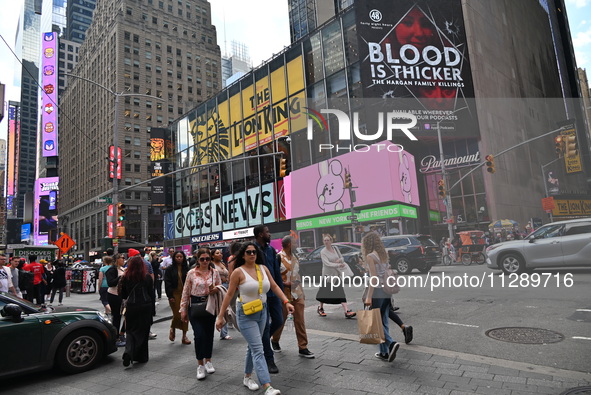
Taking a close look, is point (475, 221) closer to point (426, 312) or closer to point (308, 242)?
point (308, 242)

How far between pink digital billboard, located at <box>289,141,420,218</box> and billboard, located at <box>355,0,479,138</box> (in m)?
3.90

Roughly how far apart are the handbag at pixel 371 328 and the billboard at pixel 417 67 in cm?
2481

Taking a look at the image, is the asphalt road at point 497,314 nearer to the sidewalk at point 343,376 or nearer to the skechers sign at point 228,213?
the sidewalk at point 343,376

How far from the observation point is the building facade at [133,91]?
7781 cm

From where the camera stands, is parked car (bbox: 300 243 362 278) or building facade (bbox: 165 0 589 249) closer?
parked car (bbox: 300 243 362 278)

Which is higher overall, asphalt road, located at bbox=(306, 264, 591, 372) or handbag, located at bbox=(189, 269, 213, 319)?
handbag, located at bbox=(189, 269, 213, 319)

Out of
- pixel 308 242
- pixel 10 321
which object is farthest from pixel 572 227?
pixel 308 242

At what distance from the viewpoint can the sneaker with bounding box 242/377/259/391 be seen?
4.51 metres

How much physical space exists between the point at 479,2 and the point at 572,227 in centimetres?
2528

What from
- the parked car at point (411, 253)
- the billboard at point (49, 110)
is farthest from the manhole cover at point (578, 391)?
the billboard at point (49, 110)

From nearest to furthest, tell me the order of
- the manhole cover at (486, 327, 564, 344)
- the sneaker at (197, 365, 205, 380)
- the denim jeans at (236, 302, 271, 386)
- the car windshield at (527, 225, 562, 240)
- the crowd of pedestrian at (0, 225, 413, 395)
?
1. the denim jeans at (236, 302, 271, 386)
2. the crowd of pedestrian at (0, 225, 413, 395)
3. the sneaker at (197, 365, 205, 380)
4. the manhole cover at (486, 327, 564, 344)
5. the car windshield at (527, 225, 562, 240)

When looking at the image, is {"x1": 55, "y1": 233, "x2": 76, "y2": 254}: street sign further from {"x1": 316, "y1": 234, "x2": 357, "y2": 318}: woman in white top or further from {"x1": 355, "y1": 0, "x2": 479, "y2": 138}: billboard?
{"x1": 355, "y1": 0, "x2": 479, "y2": 138}: billboard

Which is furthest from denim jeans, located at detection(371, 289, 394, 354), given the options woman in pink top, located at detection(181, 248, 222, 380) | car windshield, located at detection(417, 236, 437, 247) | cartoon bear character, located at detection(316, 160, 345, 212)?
cartoon bear character, located at detection(316, 160, 345, 212)

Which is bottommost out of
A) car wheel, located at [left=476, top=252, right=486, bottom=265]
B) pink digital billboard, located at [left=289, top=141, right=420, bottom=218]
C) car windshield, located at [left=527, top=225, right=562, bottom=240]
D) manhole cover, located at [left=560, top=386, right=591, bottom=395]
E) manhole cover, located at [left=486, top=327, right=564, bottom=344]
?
manhole cover, located at [left=560, top=386, right=591, bottom=395]
